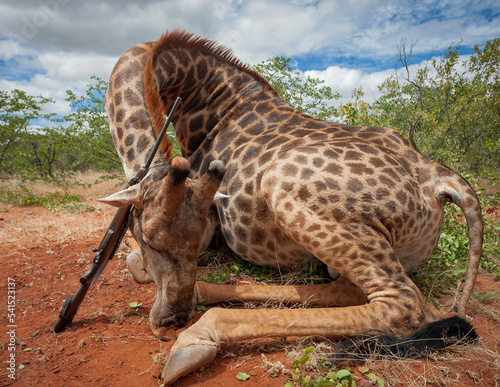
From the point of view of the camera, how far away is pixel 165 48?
13.2 ft

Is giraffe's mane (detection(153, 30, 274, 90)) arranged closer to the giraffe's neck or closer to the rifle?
the giraffe's neck

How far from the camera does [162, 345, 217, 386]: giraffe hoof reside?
2.07m

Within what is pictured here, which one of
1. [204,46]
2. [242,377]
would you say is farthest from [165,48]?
[242,377]

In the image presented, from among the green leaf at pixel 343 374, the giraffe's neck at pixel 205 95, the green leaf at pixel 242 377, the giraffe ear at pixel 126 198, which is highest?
the giraffe's neck at pixel 205 95

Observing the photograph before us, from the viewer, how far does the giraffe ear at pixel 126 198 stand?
2.55m

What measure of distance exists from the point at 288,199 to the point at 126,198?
1.28 meters

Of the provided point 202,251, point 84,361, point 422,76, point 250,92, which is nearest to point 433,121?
point 422,76

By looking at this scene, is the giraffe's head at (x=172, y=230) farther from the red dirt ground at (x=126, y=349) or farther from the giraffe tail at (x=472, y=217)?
the giraffe tail at (x=472, y=217)

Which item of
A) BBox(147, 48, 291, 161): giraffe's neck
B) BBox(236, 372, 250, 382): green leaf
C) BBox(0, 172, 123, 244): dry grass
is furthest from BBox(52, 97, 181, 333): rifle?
BBox(0, 172, 123, 244): dry grass

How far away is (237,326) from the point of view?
240 centimetres

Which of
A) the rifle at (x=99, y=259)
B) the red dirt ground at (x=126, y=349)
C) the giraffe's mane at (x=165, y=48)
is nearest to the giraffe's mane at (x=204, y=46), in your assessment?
the giraffe's mane at (x=165, y=48)

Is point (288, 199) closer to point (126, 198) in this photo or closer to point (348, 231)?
point (348, 231)

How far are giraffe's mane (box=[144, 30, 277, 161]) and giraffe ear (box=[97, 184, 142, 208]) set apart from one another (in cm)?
56

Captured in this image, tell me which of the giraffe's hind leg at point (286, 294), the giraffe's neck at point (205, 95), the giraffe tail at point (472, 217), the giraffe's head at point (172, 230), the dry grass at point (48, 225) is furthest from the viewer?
the dry grass at point (48, 225)
